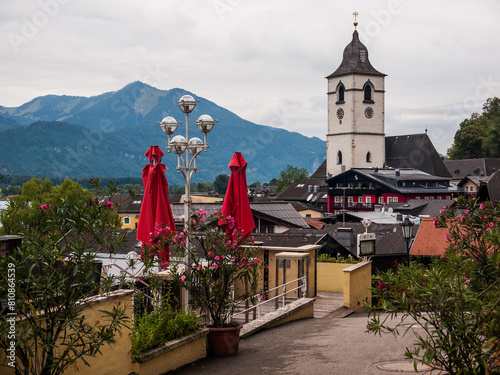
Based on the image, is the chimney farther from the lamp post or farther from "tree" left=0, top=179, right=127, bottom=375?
"tree" left=0, top=179, right=127, bottom=375

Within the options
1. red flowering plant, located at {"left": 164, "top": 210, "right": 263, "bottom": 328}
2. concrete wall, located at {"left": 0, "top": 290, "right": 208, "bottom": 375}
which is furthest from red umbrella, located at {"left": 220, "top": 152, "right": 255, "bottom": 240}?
concrete wall, located at {"left": 0, "top": 290, "right": 208, "bottom": 375}

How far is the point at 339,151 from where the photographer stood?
348 ft

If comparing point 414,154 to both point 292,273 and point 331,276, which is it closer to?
point 331,276

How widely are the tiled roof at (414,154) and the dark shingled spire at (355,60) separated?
1133 cm

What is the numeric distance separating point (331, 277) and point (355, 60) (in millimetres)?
91921

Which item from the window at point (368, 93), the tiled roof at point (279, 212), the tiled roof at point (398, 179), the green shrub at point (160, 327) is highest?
the window at point (368, 93)

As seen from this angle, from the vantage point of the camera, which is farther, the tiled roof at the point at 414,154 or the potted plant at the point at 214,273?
the tiled roof at the point at 414,154

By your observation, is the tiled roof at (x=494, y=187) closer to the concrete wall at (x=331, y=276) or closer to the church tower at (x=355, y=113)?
the concrete wall at (x=331, y=276)

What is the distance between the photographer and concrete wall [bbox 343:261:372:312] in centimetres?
1513

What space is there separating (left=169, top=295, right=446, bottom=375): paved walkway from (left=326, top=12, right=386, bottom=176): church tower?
92933mm

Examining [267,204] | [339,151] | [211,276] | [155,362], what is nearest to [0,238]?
[155,362]

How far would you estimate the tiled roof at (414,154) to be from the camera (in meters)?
105

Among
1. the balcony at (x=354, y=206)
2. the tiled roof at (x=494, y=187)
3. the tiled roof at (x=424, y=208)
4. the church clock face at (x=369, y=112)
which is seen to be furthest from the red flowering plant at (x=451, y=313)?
the church clock face at (x=369, y=112)

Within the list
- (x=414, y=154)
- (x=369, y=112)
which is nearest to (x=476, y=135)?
(x=414, y=154)
